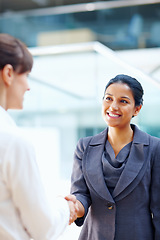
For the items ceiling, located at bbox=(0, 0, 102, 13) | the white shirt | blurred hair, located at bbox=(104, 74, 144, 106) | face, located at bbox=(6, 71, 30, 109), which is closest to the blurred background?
blurred hair, located at bbox=(104, 74, 144, 106)

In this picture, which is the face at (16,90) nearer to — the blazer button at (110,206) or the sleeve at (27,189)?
the sleeve at (27,189)

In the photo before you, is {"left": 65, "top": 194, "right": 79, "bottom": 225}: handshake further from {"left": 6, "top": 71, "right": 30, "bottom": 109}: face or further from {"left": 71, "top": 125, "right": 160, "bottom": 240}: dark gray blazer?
{"left": 6, "top": 71, "right": 30, "bottom": 109}: face

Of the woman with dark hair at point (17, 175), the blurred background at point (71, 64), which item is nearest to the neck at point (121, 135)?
the woman with dark hair at point (17, 175)

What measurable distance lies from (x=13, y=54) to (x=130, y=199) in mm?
783

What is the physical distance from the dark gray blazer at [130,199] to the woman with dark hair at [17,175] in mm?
370

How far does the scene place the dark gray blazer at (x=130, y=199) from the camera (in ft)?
5.00

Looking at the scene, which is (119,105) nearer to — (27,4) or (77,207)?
(77,207)

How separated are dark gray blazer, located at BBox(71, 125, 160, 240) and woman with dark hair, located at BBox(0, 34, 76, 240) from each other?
37 centimetres

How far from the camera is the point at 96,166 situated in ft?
5.32

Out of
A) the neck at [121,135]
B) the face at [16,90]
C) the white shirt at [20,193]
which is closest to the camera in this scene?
the white shirt at [20,193]

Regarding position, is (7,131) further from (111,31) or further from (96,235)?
(111,31)

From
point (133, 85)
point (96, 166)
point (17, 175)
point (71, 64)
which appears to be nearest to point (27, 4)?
point (71, 64)

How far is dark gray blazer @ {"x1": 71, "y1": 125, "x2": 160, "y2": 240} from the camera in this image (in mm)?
1525

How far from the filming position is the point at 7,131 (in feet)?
3.70
